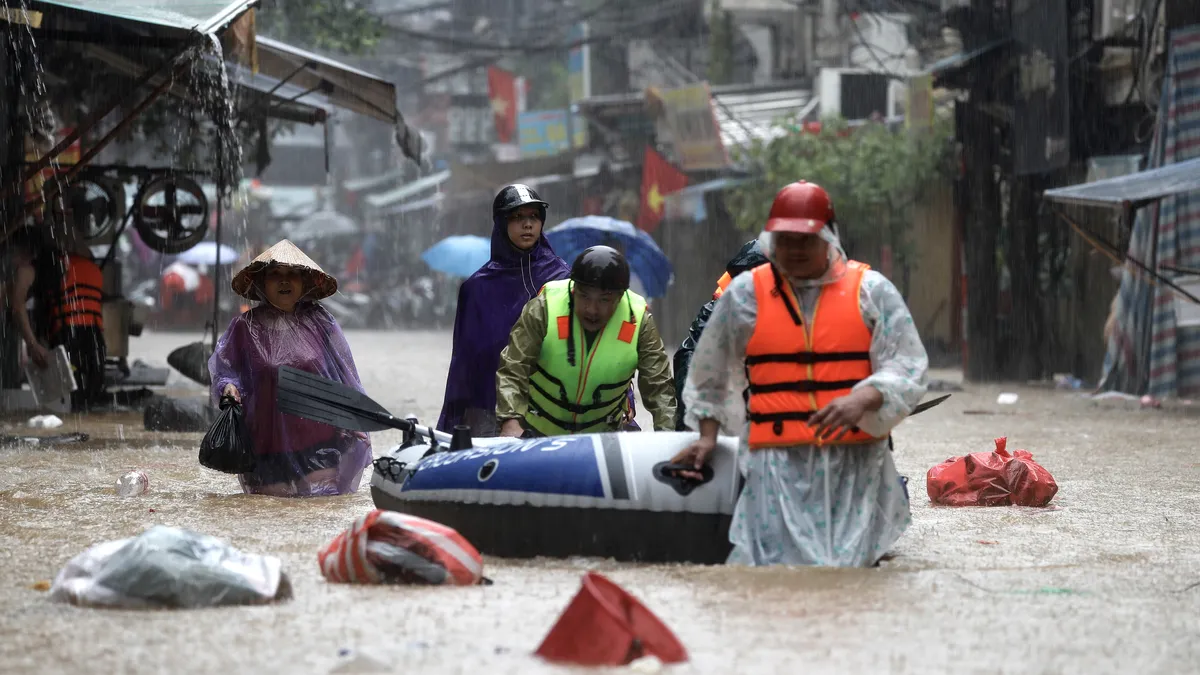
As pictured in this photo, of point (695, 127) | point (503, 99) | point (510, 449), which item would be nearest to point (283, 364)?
point (510, 449)

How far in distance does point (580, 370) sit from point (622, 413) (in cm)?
36

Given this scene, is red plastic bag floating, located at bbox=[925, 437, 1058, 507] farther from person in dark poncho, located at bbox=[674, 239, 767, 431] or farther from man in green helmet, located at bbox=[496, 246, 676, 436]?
man in green helmet, located at bbox=[496, 246, 676, 436]

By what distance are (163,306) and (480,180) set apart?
412 inches

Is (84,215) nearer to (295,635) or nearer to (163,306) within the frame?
(295,635)

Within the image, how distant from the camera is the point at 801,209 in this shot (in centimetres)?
514

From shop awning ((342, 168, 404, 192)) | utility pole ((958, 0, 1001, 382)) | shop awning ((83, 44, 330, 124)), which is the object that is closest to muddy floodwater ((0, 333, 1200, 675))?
shop awning ((83, 44, 330, 124))

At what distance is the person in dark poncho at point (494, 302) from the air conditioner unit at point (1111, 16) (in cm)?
1294

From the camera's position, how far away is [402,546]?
5020mm

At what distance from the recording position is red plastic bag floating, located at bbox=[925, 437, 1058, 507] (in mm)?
7543

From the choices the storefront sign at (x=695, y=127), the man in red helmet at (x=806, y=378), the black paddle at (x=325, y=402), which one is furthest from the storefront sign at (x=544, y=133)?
the man in red helmet at (x=806, y=378)

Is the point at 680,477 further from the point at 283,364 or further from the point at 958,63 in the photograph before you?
the point at 958,63

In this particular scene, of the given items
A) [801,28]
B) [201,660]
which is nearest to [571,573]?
[201,660]

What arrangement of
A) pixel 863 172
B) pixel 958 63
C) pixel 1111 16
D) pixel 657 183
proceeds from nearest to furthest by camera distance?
pixel 1111 16
pixel 958 63
pixel 863 172
pixel 657 183

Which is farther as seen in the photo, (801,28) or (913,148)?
(801,28)
